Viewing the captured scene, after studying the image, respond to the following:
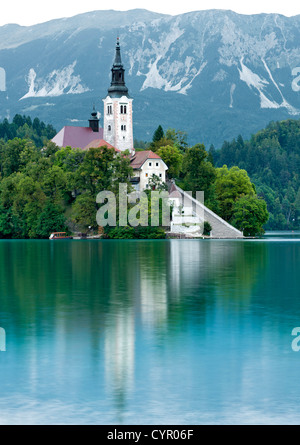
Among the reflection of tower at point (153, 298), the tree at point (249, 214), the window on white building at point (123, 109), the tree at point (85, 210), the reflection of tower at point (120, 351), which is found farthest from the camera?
the window on white building at point (123, 109)

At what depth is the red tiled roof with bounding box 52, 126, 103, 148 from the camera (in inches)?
5576

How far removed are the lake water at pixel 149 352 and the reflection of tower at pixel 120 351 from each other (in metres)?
0.03

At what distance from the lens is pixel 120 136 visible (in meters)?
129

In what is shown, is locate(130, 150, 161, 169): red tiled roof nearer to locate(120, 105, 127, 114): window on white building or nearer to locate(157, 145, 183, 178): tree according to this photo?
locate(157, 145, 183, 178): tree

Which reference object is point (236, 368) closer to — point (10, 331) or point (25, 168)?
point (10, 331)

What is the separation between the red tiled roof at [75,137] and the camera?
5576 inches

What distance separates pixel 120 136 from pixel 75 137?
1785 cm

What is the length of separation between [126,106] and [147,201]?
30.6 m

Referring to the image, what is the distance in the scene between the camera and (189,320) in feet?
82.6

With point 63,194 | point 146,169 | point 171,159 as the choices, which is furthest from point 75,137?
point 63,194

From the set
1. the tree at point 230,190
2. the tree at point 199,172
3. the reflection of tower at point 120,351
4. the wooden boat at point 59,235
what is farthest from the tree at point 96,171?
the reflection of tower at point 120,351

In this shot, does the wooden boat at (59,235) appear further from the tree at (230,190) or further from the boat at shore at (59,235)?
the tree at (230,190)

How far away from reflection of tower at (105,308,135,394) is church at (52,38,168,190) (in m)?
88.5
